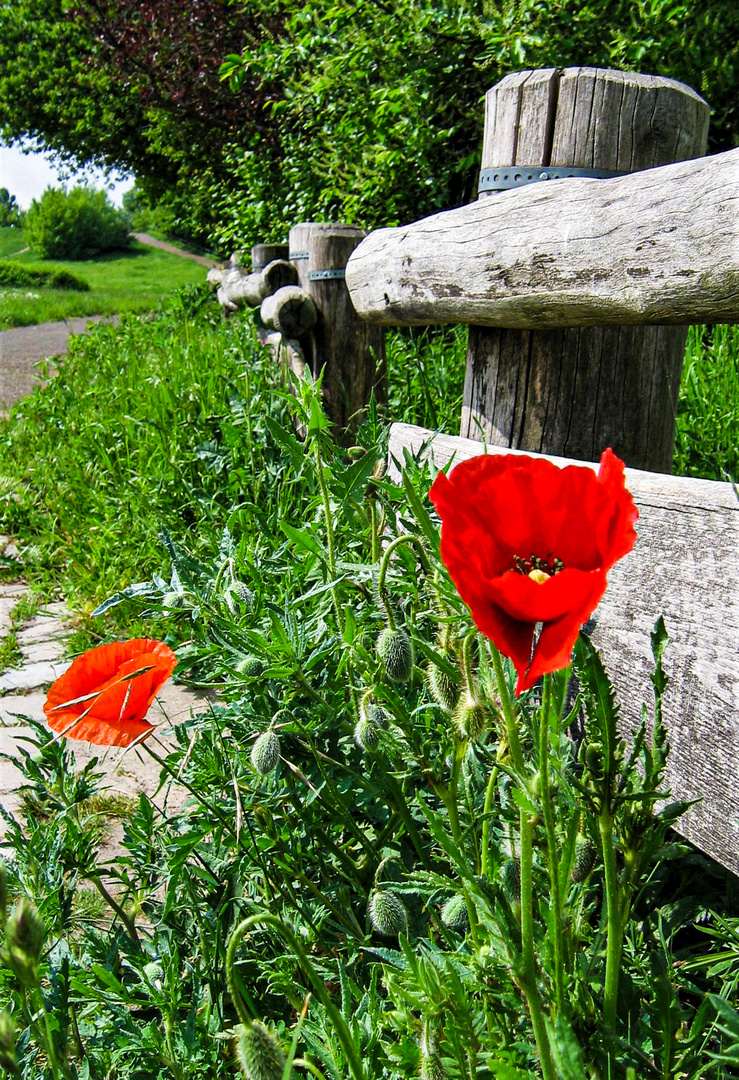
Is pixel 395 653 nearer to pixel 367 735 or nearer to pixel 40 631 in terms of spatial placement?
pixel 367 735

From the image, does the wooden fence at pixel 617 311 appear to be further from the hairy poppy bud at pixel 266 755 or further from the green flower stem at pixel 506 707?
the hairy poppy bud at pixel 266 755

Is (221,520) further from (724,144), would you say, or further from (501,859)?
(724,144)

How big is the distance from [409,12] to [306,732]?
487 centimetres

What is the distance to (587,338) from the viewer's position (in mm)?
→ 1833

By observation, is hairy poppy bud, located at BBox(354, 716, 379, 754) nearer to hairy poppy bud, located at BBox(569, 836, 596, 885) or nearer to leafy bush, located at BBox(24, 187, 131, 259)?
hairy poppy bud, located at BBox(569, 836, 596, 885)

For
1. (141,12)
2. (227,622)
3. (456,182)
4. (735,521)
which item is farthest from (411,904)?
(141,12)

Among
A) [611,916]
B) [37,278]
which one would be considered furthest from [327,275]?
[37,278]

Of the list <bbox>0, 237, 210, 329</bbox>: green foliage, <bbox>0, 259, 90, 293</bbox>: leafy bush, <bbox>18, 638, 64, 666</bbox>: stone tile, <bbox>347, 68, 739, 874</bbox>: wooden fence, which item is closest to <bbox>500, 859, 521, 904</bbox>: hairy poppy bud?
<bbox>347, 68, 739, 874</bbox>: wooden fence

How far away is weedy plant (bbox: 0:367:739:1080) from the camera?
85 cm

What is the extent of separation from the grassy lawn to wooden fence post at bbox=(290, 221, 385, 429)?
7.32 metres

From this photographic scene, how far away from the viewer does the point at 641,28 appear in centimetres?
455

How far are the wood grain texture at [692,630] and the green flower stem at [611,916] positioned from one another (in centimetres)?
41

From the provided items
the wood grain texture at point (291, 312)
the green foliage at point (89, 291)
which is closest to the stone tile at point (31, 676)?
the wood grain texture at point (291, 312)

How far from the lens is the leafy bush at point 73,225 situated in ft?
44.7
